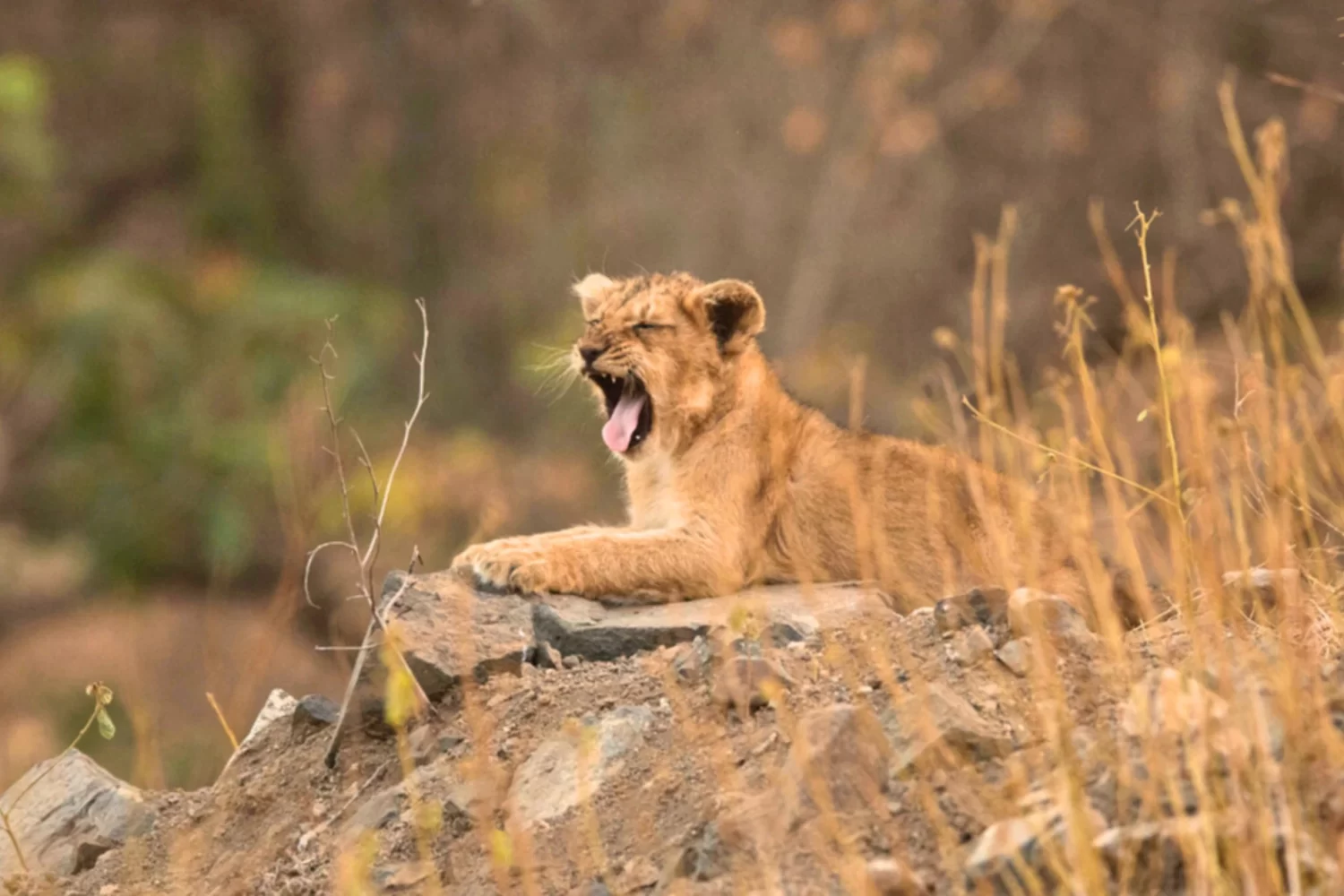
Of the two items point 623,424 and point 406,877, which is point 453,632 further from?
point 623,424

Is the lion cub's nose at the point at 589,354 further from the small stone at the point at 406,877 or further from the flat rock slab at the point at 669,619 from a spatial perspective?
the small stone at the point at 406,877

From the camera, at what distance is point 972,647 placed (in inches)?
198

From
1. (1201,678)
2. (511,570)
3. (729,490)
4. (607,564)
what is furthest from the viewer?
(729,490)

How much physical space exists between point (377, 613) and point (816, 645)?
1.26 m

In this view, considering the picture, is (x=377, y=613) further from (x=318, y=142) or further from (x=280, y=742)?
(x=318, y=142)

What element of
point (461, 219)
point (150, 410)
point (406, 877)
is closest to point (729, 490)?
point (406, 877)

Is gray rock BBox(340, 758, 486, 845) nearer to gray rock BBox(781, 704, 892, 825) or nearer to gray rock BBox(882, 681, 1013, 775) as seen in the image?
gray rock BBox(781, 704, 892, 825)

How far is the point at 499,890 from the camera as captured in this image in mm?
4539

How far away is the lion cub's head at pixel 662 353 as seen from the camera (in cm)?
744

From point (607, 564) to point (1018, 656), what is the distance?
2160mm

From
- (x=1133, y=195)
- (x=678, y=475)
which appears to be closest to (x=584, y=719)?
(x=678, y=475)

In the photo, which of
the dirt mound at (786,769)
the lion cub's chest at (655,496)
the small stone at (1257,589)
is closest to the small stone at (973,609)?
the dirt mound at (786,769)

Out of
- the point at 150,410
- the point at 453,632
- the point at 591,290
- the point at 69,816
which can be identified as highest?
the point at 591,290

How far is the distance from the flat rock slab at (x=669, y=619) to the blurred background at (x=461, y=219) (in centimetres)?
937
